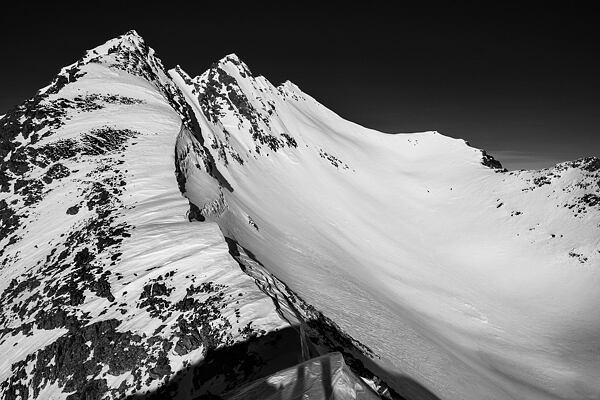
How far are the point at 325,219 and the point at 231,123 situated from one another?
106 feet

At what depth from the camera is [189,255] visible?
11336 millimetres

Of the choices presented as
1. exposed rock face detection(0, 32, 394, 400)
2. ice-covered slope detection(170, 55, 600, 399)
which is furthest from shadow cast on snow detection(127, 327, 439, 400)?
ice-covered slope detection(170, 55, 600, 399)

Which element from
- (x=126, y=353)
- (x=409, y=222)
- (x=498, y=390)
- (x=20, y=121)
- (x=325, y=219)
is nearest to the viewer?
(x=126, y=353)

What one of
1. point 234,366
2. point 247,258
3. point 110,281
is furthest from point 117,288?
point 247,258

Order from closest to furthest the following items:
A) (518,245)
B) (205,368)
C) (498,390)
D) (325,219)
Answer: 1. (205,368)
2. (498,390)
3. (325,219)
4. (518,245)

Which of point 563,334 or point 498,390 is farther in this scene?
point 563,334

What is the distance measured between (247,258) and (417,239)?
54.4 m

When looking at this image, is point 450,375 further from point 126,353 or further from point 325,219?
point 325,219

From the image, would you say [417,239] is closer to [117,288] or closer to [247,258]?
[247,258]

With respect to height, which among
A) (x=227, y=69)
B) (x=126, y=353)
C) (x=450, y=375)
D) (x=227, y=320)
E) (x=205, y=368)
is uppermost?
(x=227, y=69)

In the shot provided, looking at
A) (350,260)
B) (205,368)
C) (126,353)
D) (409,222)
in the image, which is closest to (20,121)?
(126,353)

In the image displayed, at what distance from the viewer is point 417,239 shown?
6431 centimetres

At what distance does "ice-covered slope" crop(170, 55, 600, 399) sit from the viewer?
2697 centimetres

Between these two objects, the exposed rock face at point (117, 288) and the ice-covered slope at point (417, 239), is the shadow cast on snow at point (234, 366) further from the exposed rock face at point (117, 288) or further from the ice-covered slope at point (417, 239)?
the ice-covered slope at point (417, 239)
